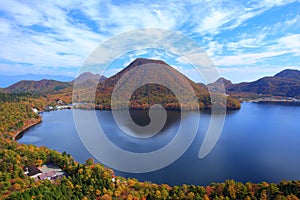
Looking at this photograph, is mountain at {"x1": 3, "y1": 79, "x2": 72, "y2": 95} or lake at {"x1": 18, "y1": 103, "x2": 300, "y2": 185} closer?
lake at {"x1": 18, "y1": 103, "x2": 300, "y2": 185}

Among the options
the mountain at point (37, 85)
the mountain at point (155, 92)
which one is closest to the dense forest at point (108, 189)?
the mountain at point (155, 92)

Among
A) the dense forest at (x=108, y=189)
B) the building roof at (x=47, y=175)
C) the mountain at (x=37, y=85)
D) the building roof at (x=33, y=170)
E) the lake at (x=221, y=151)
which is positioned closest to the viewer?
the dense forest at (x=108, y=189)

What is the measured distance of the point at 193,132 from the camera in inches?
446

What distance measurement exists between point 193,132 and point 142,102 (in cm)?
1247

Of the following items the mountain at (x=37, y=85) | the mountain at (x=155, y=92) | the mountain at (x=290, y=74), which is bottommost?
the mountain at (x=155, y=92)

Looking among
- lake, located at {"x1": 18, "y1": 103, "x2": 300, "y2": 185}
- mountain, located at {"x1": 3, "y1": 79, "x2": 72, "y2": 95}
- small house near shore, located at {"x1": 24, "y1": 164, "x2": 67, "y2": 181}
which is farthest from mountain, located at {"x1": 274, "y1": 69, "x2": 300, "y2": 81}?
small house near shore, located at {"x1": 24, "y1": 164, "x2": 67, "y2": 181}

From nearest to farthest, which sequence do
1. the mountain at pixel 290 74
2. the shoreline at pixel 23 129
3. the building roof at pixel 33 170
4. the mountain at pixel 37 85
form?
the building roof at pixel 33 170 → the shoreline at pixel 23 129 → the mountain at pixel 37 85 → the mountain at pixel 290 74

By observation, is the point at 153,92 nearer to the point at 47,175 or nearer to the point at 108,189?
the point at 47,175

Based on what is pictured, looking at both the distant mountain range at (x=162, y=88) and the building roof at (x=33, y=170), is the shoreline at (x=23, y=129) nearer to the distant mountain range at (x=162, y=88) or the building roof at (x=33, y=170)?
the distant mountain range at (x=162, y=88)

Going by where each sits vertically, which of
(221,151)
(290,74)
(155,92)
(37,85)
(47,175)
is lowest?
(221,151)

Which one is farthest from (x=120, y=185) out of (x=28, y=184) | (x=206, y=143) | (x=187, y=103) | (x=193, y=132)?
(x=187, y=103)

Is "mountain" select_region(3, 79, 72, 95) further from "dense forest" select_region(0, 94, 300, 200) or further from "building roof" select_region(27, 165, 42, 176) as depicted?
"dense forest" select_region(0, 94, 300, 200)

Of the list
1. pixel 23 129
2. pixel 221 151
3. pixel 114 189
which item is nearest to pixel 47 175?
pixel 114 189

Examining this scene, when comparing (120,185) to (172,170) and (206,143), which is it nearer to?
(172,170)
